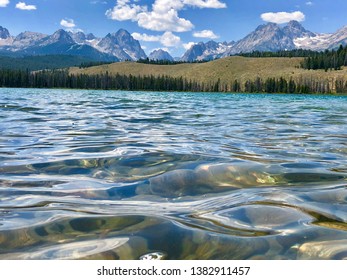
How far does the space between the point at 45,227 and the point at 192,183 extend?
2957 mm

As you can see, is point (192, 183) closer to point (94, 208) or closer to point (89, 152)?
point (94, 208)

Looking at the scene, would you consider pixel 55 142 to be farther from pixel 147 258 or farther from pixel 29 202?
pixel 147 258

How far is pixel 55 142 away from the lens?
11.3 meters

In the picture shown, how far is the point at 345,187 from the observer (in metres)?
6.34

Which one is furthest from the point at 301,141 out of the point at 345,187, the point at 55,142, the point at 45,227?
the point at 45,227

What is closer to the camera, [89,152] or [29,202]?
[29,202]

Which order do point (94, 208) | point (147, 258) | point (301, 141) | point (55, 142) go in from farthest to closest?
1. point (301, 141)
2. point (55, 142)
3. point (94, 208)
4. point (147, 258)

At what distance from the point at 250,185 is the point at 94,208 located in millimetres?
2841
